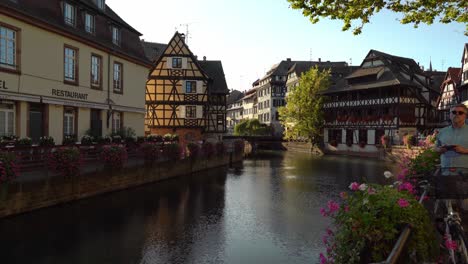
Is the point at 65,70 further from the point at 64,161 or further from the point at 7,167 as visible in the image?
the point at 7,167

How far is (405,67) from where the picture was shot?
55.2m

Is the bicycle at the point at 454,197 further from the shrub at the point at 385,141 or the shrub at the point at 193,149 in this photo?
the shrub at the point at 385,141

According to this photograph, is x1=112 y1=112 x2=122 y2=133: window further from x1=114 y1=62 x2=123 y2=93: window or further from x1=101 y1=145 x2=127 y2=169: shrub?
x1=101 y1=145 x2=127 y2=169: shrub

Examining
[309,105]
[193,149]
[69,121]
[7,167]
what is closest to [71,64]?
[69,121]

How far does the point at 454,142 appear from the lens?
5406mm

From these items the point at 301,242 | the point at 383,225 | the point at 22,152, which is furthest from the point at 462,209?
the point at 22,152

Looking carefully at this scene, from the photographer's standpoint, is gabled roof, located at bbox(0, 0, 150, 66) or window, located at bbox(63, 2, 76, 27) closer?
gabled roof, located at bbox(0, 0, 150, 66)

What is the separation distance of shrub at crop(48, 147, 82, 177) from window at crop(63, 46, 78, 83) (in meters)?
7.97

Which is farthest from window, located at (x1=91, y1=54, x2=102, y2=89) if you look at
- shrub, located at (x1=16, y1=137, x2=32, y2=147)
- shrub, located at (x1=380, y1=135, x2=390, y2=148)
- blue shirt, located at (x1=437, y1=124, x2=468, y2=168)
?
shrub, located at (x1=380, y1=135, x2=390, y2=148)

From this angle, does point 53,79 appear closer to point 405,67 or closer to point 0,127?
point 0,127

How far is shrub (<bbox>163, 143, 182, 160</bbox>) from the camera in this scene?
25828mm

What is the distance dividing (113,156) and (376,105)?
137 feet

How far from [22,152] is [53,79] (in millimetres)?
6802

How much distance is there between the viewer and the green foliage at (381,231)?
3656mm
